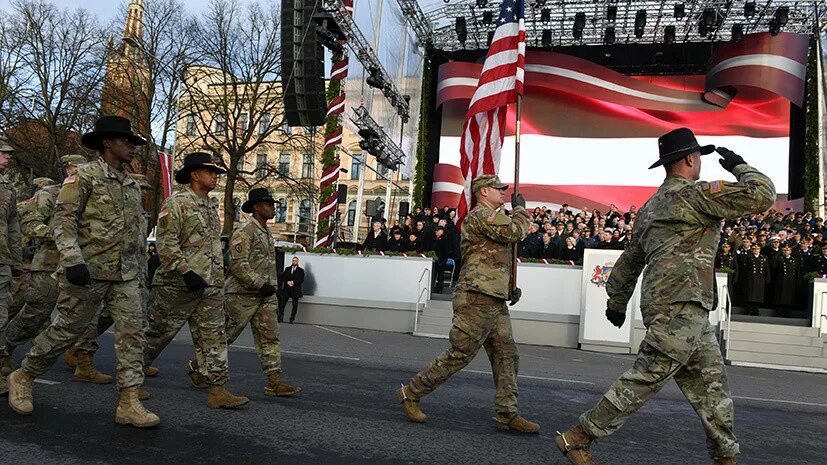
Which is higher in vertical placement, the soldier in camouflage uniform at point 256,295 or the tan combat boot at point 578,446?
the soldier in camouflage uniform at point 256,295

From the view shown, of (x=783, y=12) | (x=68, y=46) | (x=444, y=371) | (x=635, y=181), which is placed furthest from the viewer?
(x=68, y=46)

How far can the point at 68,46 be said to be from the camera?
33.0 meters

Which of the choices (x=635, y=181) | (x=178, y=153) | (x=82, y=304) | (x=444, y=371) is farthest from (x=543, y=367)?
(x=178, y=153)

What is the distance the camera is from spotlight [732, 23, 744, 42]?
24.2 meters

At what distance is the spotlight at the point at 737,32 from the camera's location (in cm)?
2416

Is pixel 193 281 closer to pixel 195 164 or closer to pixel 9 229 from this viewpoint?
pixel 195 164

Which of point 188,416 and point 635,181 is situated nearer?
point 188,416

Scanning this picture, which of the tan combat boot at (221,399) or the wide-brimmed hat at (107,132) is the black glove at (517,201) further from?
the wide-brimmed hat at (107,132)

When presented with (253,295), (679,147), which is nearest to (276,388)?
(253,295)

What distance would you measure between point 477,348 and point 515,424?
61 cm

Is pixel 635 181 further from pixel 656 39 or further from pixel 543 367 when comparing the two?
pixel 543 367

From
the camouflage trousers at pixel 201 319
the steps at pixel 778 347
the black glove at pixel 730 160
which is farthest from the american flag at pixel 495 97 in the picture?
the steps at pixel 778 347

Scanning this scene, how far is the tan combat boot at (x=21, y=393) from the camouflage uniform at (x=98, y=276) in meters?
0.06

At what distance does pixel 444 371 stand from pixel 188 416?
6.18ft
